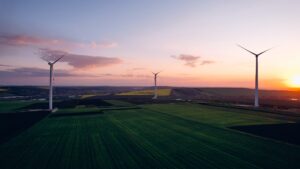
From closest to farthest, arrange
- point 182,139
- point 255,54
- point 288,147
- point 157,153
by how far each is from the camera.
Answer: point 157,153 → point 288,147 → point 182,139 → point 255,54

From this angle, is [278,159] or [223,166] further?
[278,159]

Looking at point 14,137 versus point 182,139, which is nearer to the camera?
point 182,139

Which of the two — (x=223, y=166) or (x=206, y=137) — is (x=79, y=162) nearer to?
(x=223, y=166)

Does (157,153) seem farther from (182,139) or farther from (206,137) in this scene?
(206,137)

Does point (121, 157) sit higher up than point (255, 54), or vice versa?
point (255, 54)

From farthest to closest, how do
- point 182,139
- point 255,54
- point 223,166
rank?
point 255,54, point 182,139, point 223,166

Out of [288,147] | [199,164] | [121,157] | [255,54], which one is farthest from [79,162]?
[255,54]

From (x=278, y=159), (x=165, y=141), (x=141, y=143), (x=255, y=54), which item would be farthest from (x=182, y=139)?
(x=255, y=54)

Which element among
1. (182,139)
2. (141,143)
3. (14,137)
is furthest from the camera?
(14,137)

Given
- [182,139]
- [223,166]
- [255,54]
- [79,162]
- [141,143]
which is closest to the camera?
[223,166]

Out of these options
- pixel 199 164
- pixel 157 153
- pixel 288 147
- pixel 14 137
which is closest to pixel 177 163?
pixel 199 164
